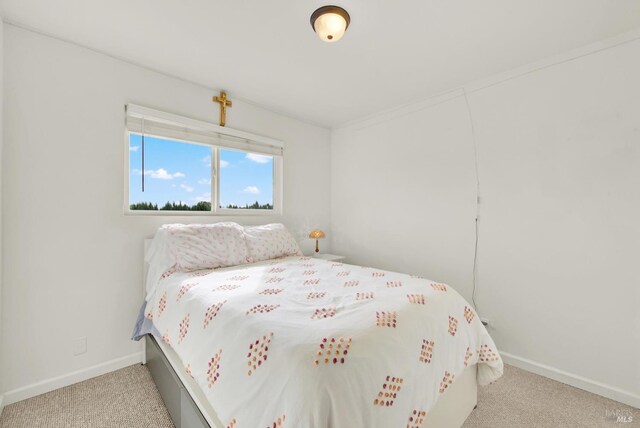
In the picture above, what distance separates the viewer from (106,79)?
6.77 ft

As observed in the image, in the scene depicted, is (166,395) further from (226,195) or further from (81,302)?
(226,195)

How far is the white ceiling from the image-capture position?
62.2 inches

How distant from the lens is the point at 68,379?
1.90m

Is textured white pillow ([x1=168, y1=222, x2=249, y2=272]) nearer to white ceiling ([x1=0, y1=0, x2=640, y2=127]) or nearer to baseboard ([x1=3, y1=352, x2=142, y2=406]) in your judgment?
baseboard ([x1=3, y1=352, x2=142, y2=406])

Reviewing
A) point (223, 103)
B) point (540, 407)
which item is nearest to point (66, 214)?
point (223, 103)

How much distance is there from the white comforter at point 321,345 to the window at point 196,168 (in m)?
0.96

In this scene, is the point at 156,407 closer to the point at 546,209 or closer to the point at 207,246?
the point at 207,246

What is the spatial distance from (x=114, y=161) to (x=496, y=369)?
2.90m

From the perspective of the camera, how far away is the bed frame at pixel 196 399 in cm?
124

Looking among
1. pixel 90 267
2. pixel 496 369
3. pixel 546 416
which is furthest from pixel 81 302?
pixel 546 416

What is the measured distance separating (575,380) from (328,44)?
290 cm

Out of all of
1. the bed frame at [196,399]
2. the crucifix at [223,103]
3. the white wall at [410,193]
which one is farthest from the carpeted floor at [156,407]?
the crucifix at [223,103]

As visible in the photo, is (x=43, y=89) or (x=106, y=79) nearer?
(x=43, y=89)

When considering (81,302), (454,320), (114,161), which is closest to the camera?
(454,320)
